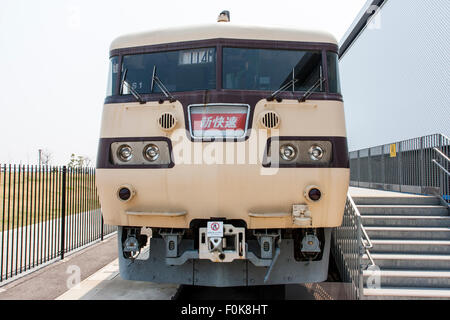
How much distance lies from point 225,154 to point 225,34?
4.73ft

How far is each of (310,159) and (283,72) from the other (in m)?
1.07

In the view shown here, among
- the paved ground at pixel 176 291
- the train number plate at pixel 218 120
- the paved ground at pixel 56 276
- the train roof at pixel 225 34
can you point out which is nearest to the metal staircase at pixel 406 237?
the paved ground at pixel 176 291

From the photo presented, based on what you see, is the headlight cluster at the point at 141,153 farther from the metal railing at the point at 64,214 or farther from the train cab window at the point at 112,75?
the metal railing at the point at 64,214

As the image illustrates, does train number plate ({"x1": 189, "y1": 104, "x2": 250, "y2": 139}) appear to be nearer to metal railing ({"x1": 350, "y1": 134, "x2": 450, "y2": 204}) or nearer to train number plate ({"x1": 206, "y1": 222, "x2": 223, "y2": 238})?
train number plate ({"x1": 206, "y1": 222, "x2": 223, "y2": 238})

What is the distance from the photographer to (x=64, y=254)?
738 cm

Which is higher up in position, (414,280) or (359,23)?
(359,23)

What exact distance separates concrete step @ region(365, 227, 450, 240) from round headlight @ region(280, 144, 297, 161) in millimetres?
3391

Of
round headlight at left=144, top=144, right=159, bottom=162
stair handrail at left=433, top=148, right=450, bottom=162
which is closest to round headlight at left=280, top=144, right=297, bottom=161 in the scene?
round headlight at left=144, top=144, right=159, bottom=162

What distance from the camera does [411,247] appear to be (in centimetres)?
580

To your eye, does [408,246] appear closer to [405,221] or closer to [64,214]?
[405,221]

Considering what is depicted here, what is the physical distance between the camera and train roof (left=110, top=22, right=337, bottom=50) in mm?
3838

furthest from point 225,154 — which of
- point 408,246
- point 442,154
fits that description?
point 442,154
